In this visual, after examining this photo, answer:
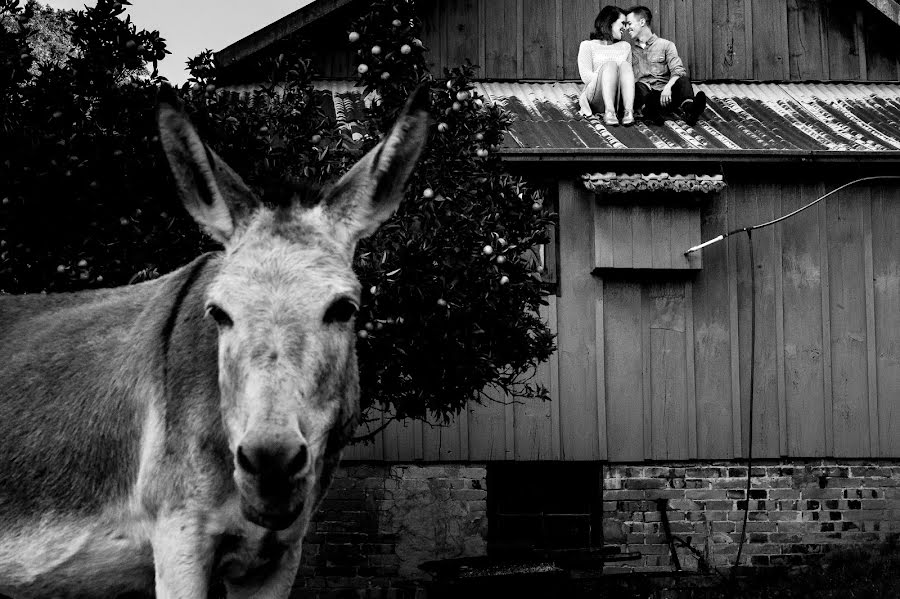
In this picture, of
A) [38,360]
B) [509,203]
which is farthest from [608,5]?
[38,360]

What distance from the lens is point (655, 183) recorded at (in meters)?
10.8

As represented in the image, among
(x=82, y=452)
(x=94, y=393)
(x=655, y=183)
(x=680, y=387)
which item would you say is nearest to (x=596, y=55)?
(x=655, y=183)

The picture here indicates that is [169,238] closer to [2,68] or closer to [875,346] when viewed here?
[2,68]

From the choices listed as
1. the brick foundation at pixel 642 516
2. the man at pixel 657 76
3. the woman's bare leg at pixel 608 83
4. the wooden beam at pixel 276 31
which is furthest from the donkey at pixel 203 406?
the man at pixel 657 76

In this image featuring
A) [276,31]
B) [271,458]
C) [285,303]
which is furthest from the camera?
[276,31]

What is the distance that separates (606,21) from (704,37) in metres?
1.84

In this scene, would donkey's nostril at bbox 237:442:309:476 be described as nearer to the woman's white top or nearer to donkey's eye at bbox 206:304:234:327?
donkey's eye at bbox 206:304:234:327

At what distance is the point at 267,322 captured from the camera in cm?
334

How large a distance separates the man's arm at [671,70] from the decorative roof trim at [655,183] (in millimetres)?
1648

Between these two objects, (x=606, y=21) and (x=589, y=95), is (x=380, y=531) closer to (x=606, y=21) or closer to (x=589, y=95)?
(x=589, y=95)

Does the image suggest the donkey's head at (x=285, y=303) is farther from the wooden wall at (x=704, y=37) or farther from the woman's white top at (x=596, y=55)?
the wooden wall at (x=704, y=37)

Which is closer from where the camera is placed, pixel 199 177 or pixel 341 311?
pixel 341 311

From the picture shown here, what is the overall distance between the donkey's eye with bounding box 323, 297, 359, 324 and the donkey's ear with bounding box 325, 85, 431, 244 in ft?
1.16

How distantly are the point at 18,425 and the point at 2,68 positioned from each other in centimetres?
467
